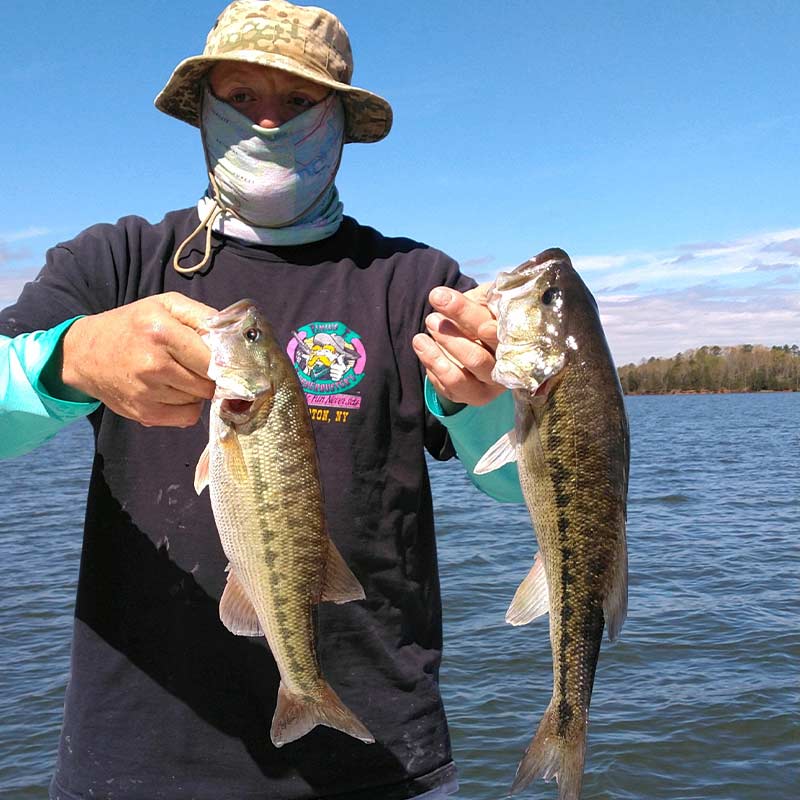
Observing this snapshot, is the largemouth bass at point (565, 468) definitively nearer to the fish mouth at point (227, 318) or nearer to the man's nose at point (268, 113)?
the fish mouth at point (227, 318)

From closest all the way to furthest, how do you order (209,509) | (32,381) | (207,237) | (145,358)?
(145,358) → (32,381) → (209,509) → (207,237)

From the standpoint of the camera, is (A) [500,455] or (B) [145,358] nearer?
(B) [145,358]

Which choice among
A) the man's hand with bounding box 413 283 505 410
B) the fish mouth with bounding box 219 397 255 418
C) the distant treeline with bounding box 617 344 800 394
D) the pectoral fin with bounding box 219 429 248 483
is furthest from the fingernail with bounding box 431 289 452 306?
the distant treeline with bounding box 617 344 800 394

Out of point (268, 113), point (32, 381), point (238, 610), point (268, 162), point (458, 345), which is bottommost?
point (238, 610)

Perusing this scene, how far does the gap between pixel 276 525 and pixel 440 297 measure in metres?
0.89

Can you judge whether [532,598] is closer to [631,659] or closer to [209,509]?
[209,509]

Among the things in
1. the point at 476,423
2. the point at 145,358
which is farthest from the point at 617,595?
the point at 145,358

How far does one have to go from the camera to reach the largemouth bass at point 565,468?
2.77m

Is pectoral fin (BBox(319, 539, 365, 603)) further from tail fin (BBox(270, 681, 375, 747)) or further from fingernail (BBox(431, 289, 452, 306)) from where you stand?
fingernail (BBox(431, 289, 452, 306))

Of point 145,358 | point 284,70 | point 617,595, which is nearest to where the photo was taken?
point 145,358

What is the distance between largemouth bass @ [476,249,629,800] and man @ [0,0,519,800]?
150 mm

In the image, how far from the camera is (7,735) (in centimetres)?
1002

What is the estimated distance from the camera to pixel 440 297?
2721 millimetres

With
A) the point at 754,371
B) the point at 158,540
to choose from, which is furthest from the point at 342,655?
the point at 754,371
